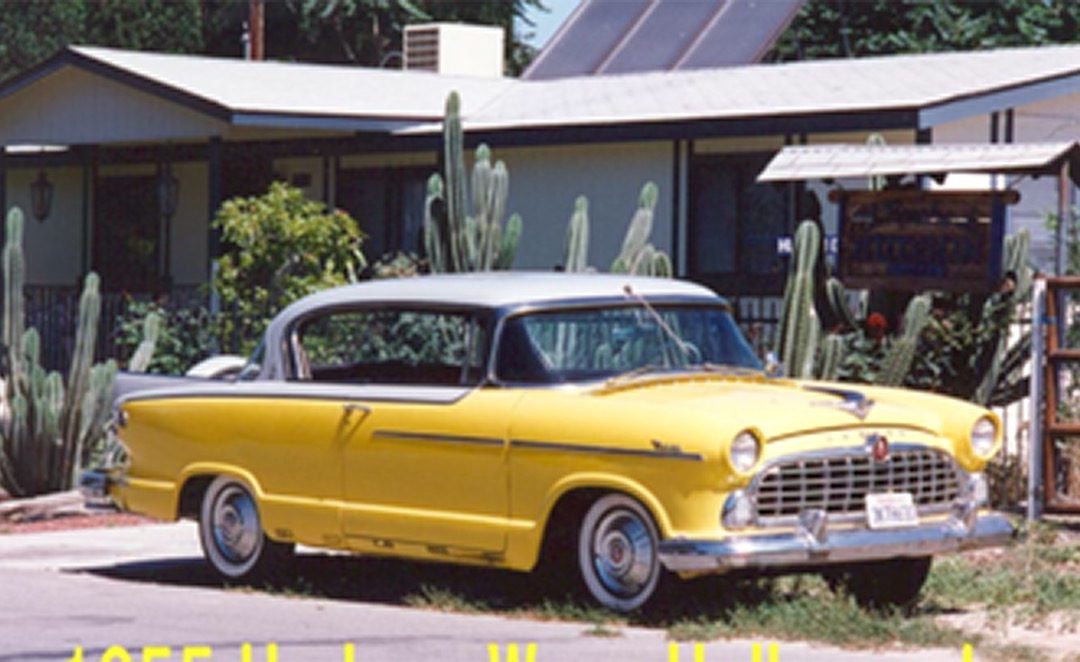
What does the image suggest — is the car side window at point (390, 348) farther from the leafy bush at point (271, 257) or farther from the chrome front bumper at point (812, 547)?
the leafy bush at point (271, 257)

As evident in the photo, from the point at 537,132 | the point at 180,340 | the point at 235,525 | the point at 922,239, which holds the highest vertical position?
the point at 537,132

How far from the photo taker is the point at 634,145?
25141 mm

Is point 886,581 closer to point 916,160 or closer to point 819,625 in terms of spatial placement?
point 819,625

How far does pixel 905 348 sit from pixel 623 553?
17.7 feet

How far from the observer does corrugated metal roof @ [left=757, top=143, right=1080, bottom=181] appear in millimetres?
15469

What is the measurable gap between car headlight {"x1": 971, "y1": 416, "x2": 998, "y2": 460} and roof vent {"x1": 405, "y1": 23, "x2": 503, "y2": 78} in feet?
66.8

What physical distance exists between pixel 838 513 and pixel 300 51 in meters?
42.8

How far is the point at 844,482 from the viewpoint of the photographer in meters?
10.6

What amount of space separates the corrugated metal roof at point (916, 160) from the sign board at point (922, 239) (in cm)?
23

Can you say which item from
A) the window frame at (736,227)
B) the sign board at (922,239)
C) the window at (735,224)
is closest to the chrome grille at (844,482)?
the sign board at (922,239)

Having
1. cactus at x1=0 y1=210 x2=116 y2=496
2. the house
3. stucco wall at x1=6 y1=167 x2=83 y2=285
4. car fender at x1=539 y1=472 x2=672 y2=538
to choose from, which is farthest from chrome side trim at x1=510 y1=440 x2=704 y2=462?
stucco wall at x1=6 y1=167 x2=83 y2=285

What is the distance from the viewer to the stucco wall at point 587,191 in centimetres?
2509

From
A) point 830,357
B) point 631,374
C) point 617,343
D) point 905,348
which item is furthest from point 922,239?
point 631,374

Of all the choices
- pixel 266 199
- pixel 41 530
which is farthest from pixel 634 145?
pixel 41 530
